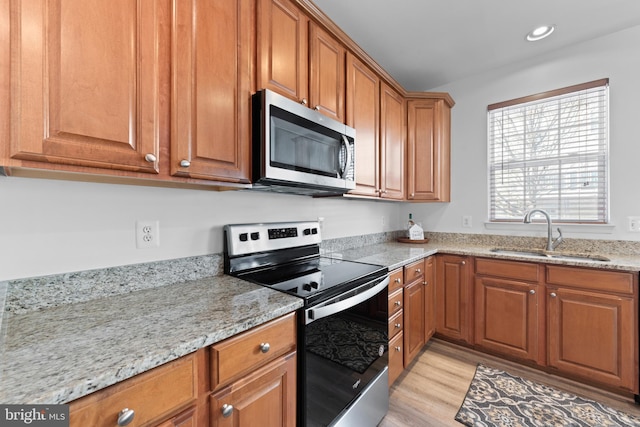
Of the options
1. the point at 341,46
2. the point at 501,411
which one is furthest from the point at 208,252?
the point at 501,411

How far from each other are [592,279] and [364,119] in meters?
1.92

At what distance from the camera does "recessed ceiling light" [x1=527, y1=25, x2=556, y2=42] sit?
203cm

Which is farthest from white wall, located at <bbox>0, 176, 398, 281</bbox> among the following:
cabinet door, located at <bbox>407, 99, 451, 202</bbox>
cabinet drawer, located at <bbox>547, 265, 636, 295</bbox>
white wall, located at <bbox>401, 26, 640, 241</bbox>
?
white wall, located at <bbox>401, 26, 640, 241</bbox>

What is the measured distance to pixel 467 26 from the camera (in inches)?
79.0

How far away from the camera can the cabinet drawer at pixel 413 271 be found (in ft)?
6.33

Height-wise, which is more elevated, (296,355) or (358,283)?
(358,283)

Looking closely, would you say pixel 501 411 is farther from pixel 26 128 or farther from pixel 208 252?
pixel 26 128

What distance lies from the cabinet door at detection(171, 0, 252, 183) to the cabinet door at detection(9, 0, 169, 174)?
0.06 metres

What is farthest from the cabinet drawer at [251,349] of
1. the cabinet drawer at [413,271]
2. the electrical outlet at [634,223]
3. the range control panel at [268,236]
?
the electrical outlet at [634,223]

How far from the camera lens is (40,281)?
926 millimetres

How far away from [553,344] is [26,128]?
120 inches

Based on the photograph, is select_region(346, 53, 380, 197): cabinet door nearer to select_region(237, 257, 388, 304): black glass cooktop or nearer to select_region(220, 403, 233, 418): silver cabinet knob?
select_region(237, 257, 388, 304): black glass cooktop

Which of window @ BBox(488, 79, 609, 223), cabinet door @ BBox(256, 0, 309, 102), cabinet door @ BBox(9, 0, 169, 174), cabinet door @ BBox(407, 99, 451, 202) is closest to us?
cabinet door @ BBox(9, 0, 169, 174)

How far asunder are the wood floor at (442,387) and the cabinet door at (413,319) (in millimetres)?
155
